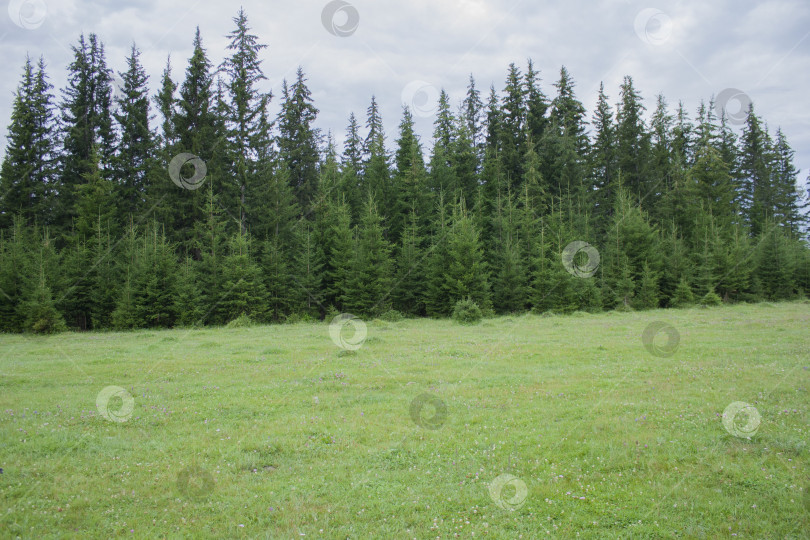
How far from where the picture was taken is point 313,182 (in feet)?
162

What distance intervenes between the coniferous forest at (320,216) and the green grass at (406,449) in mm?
17633

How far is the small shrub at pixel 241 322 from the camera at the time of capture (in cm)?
2798

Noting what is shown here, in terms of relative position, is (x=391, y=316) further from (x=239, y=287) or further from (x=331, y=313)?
(x=239, y=287)

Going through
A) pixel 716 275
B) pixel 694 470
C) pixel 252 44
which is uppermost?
pixel 252 44

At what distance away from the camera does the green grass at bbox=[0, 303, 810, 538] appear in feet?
17.5

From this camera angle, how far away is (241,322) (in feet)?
93.1

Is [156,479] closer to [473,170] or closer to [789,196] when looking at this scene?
[473,170]

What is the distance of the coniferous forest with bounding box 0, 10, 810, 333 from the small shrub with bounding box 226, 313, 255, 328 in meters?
1.69

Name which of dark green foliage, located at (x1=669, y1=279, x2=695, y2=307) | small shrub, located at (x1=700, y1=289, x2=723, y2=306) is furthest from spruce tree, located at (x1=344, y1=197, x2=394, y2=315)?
small shrub, located at (x1=700, y1=289, x2=723, y2=306)

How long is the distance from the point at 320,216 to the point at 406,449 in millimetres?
33000

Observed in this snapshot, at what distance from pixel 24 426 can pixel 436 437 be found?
25.2 ft

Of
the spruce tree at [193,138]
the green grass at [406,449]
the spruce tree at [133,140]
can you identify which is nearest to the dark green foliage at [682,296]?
the green grass at [406,449]

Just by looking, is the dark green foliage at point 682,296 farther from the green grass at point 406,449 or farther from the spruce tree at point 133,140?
the spruce tree at point 133,140

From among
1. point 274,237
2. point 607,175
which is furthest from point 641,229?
point 274,237
